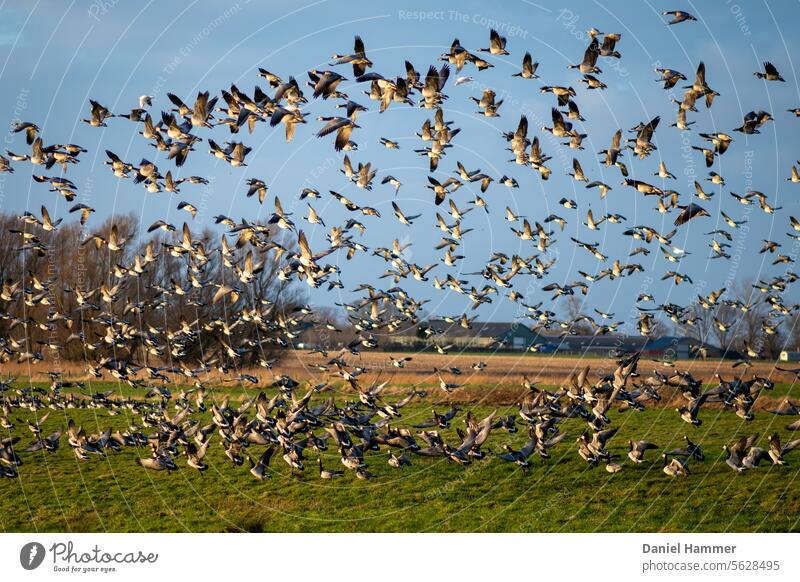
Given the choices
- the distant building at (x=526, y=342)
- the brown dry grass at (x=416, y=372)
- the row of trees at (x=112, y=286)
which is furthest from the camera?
the distant building at (x=526, y=342)

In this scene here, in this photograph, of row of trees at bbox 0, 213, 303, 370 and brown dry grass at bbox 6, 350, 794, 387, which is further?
row of trees at bbox 0, 213, 303, 370

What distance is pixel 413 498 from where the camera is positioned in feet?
92.4

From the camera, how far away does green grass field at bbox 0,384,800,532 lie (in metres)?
26.1

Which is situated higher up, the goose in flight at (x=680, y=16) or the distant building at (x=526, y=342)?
the goose in flight at (x=680, y=16)

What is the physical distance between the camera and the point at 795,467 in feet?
96.7

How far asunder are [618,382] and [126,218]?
61.7 meters

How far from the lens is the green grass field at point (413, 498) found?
85.5ft

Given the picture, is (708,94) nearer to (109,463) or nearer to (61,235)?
(109,463)

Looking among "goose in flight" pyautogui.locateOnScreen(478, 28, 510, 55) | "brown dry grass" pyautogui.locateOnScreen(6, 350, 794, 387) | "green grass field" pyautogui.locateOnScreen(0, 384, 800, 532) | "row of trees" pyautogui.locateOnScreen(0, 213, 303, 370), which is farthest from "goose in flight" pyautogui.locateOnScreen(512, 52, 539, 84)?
"row of trees" pyautogui.locateOnScreen(0, 213, 303, 370)

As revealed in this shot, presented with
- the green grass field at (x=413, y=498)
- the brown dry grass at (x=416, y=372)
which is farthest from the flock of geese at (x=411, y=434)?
the brown dry grass at (x=416, y=372)

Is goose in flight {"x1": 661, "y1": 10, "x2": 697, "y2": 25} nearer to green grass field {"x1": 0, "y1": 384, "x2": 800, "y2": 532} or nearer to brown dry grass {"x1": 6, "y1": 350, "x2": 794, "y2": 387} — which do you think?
green grass field {"x1": 0, "y1": 384, "x2": 800, "y2": 532}
